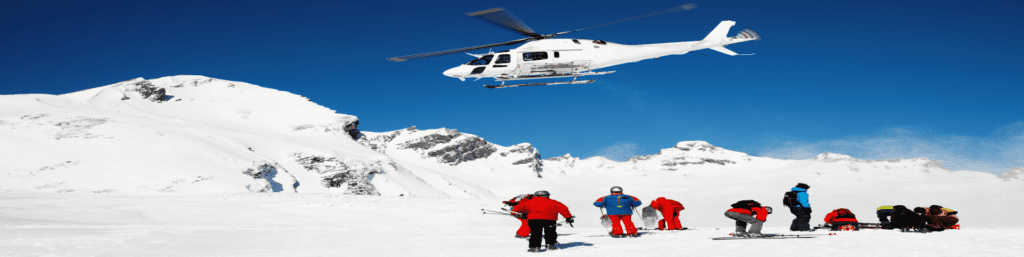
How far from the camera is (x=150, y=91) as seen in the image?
285ft

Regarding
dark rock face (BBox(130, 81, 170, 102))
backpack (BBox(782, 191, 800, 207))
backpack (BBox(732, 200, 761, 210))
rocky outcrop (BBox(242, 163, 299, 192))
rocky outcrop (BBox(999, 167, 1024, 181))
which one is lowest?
backpack (BBox(732, 200, 761, 210))

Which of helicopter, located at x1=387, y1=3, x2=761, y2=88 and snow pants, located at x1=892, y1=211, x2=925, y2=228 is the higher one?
helicopter, located at x1=387, y1=3, x2=761, y2=88

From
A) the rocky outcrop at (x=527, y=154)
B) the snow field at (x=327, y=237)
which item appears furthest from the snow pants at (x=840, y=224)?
the rocky outcrop at (x=527, y=154)

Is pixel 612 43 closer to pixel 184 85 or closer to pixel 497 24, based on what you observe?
pixel 497 24

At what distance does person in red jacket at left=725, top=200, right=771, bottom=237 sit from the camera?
32.9 ft

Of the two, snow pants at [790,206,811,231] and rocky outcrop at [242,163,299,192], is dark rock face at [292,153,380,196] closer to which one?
rocky outcrop at [242,163,299,192]

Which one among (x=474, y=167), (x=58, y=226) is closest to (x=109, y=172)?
(x=58, y=226)

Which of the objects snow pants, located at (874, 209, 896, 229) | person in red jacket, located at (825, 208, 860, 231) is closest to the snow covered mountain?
person in red jacket, located at (825, 208, 860, 231)

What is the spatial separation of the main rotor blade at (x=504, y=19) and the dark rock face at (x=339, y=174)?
153ft

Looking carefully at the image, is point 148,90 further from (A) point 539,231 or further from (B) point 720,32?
(A) point 539,231

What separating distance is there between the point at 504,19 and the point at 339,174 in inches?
2010

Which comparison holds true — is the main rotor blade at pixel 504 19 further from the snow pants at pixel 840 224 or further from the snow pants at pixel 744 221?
the snow pants at pixel 840 224

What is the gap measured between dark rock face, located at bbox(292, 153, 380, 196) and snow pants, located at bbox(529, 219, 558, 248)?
53100 mm

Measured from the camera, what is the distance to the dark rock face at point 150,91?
8589 centimetres
